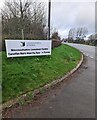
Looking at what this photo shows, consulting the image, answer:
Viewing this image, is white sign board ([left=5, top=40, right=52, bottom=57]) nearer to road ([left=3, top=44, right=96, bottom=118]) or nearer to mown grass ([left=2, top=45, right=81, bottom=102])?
mown grass ([left=2, top=45, right=81, bottom=102])

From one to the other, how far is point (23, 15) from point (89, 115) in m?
30.1

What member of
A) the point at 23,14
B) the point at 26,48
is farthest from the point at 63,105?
the point at 23,14

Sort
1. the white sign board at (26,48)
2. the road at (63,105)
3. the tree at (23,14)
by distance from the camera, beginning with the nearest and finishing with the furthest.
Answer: the road at (63,105) < the white sign board at (26,48) < the tree at (23,14)

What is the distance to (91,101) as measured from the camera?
7246mm

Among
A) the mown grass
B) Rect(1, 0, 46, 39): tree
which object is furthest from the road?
Rect(1, 0, 46, 39): tree

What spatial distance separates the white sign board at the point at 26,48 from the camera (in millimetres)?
11602

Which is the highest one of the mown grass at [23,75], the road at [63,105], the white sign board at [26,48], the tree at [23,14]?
the tree at [23,14]

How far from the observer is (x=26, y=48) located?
1249 centimetres

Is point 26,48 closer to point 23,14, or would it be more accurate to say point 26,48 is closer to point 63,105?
point 63,105

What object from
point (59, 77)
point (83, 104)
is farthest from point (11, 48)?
point (83, 104)

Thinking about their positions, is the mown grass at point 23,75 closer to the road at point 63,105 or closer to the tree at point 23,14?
the road at point 63,105

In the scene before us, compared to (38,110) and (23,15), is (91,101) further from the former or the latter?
(23,15)

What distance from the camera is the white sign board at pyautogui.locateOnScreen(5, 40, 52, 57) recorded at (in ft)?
38.1

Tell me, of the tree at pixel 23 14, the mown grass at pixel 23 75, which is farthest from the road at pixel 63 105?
the tree at pixel 23 14
